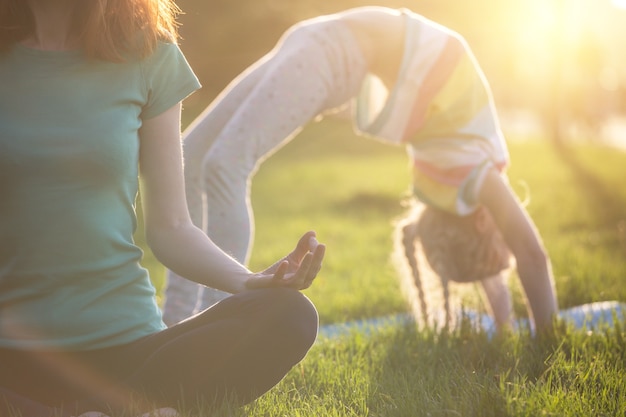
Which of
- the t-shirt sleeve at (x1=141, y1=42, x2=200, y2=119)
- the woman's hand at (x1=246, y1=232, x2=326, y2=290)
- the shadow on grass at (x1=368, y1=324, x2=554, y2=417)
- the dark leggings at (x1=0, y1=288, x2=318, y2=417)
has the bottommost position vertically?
the shadow on grass at (x1=368, y1=324, x2=554, y2=417)

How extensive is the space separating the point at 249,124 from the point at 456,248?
1138mm

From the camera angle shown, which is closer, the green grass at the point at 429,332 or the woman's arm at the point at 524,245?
the green grass at the point at 429,332

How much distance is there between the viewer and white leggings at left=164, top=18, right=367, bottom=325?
11.5ft

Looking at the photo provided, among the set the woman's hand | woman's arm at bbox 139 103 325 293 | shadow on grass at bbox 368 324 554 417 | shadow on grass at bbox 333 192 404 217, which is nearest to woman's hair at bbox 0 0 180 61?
woman's arm at bbox 139 103 325 293

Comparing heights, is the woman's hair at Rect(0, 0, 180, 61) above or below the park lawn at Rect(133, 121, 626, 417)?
above

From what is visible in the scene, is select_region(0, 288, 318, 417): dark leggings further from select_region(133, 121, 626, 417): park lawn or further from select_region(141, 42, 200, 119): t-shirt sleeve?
select_region(141, 42, 200, 119): t-shirt sleeve

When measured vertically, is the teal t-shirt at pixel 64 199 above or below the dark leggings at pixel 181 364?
above

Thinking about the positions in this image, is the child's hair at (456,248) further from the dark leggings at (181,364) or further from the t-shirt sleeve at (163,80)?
the t-shirt sleeve at (163,80)

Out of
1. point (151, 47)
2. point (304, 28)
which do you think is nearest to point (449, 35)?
point (304, 28)

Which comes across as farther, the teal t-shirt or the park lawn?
the park lawn

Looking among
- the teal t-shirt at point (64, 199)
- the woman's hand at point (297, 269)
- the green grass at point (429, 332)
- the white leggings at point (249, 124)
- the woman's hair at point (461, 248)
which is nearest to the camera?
the woman's hand at point (297, 269)

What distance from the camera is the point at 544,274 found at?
357 cm

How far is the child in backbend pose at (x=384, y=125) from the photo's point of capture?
3.52 m

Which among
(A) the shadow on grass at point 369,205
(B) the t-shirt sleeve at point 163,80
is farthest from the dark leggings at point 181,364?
(A) the shadow on grass at point 369,205
